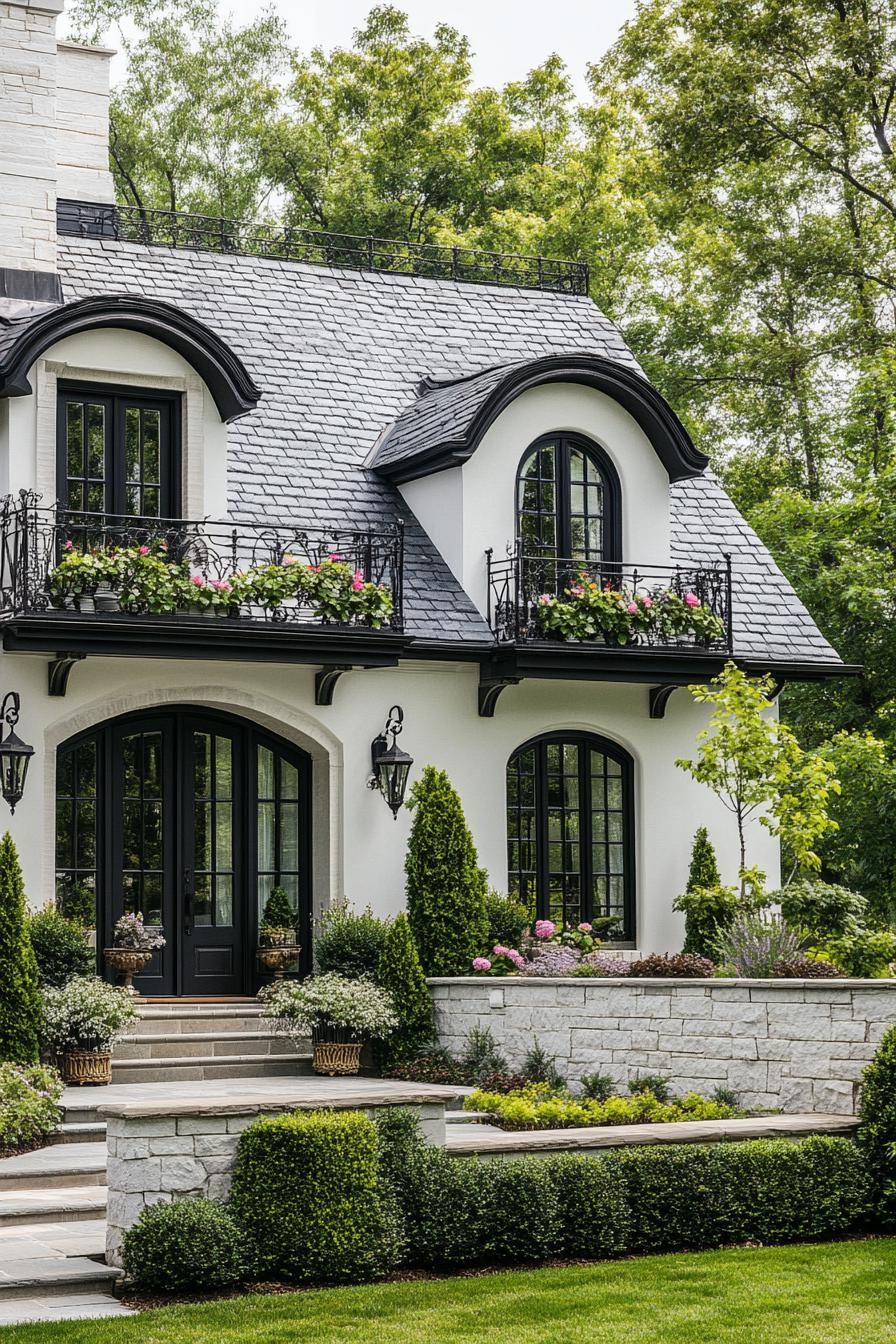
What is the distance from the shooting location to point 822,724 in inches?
1017

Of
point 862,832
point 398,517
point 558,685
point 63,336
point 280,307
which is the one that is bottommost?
point 862,832

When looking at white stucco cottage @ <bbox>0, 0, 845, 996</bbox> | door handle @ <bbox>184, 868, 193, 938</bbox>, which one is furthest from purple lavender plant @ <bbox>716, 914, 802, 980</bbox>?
door handle @ <bbox>184, 868, 193, 938</bbox>

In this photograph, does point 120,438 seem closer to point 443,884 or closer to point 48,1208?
point 443,884

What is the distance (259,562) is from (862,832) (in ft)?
31.6

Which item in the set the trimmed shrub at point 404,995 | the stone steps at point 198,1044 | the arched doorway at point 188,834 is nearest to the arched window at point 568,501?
the arched doorway at point 188,834

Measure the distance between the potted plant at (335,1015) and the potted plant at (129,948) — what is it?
1.23 metres

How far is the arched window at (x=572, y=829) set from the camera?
59.8 ft

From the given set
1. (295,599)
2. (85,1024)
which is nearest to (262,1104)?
(85,1024)

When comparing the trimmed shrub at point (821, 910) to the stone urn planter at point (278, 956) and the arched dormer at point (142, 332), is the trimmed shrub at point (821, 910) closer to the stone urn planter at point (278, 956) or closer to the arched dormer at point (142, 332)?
the stone urn planter at point (278, 956)

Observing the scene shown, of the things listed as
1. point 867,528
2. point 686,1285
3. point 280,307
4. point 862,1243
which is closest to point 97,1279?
point 686,1285

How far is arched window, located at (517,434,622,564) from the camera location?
18.6m

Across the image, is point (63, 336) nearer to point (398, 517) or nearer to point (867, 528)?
point (398, 517)

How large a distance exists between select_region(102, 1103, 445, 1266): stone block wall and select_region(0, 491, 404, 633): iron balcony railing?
6501mm

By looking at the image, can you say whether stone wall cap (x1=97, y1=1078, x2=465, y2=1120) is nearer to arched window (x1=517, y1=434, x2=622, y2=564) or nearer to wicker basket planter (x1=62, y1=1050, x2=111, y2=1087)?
wicker basket planter (x1=62, y1=1050, x2=111, y2=1087)
